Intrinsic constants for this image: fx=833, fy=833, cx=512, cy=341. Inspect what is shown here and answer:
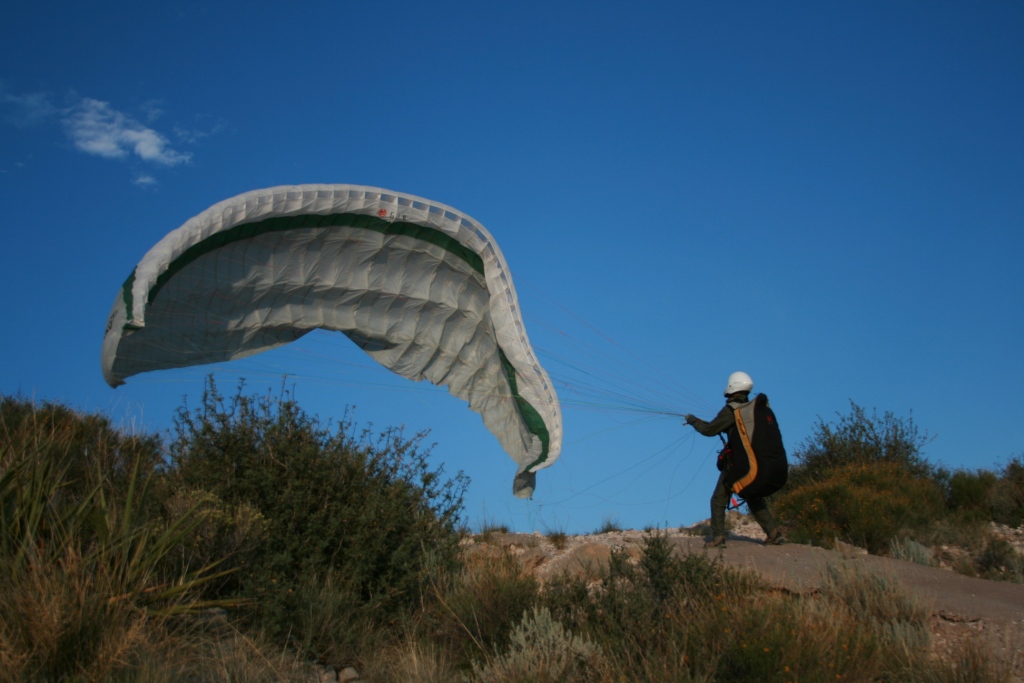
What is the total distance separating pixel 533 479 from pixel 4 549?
7.11 metres

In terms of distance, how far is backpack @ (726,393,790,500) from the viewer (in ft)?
36.1

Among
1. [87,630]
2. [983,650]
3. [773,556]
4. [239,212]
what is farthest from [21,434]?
[983,650]

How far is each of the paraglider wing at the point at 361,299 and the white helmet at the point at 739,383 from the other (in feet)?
8.13

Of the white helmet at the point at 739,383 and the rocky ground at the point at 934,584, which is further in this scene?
the white helmet at the point at 739,383

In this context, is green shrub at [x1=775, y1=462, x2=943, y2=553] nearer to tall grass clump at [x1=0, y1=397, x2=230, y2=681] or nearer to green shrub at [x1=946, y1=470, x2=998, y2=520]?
green shrub at [x1=946, y1=470, x2=998, y2=520]

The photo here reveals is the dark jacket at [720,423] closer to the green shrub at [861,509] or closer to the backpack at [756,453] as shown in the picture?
the backpack at [756,453]

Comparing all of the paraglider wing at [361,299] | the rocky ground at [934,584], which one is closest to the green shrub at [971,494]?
the rocky ground at [934,584]

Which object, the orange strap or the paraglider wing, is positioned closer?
the paraglider wing

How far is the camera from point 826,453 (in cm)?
1894

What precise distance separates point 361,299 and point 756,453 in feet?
19.9

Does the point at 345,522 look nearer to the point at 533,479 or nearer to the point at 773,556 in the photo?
the point at 533,479

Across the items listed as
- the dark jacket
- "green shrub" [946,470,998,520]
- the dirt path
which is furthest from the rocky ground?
"green shrub" [946,470,998,520]

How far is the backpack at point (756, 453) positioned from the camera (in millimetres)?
10992

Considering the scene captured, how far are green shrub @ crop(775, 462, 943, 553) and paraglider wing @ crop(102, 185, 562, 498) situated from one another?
4752mm
